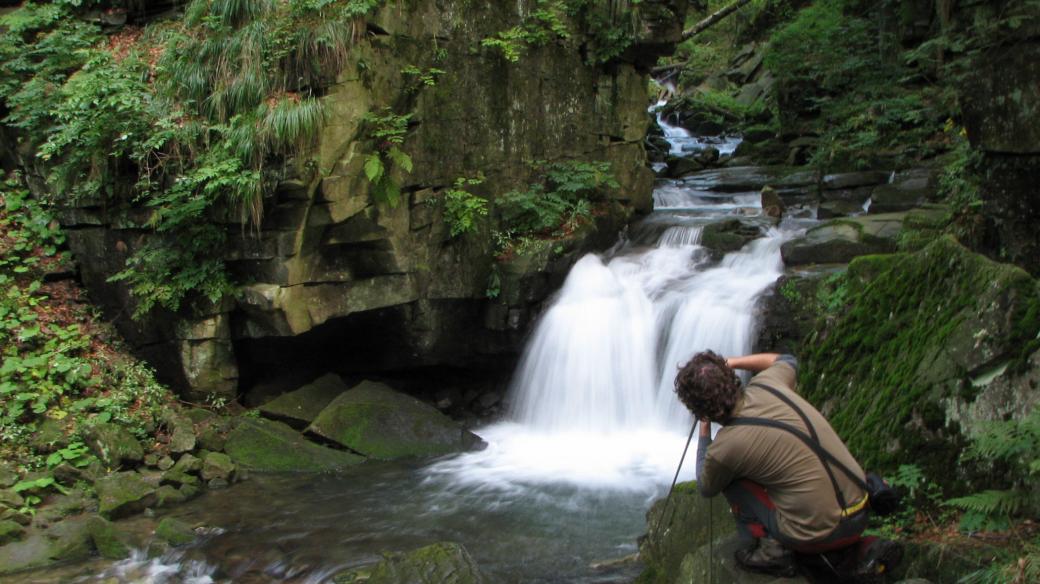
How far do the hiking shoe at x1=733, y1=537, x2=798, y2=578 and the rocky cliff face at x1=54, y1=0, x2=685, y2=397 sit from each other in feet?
20.9

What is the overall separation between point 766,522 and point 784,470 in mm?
335

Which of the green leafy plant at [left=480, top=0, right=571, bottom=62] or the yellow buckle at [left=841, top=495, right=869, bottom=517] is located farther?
the green leafy plant at [left=480, top=0, right=571, bottom=62]

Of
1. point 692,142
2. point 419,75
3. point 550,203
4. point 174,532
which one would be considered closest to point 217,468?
point 174,532

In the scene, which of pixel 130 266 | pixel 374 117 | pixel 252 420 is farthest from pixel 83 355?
pixel 374 117

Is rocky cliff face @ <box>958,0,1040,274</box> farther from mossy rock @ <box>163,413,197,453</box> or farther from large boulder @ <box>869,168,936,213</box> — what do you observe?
mossy rock @ <box>163,413,197,453</box>

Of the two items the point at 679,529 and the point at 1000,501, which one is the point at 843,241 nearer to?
the point at 679,529

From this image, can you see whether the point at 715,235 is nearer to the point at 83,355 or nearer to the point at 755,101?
the point at 83,355

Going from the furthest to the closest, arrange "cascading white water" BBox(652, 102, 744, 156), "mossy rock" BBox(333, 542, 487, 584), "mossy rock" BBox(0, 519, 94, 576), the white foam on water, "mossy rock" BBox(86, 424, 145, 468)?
"cascading white water" BBox(652, 102, 744, 156)
"mossy rock" BBox(86, 424, 145, 468)
"mossy rock" BBox(0, 519, 94, 576)
the white foam on water
"mossy rock" BBox(333, 542, 487, 584)

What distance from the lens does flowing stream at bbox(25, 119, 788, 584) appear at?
6613mm

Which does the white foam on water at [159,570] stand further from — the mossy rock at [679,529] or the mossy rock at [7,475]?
the mossy rock at [679,529]

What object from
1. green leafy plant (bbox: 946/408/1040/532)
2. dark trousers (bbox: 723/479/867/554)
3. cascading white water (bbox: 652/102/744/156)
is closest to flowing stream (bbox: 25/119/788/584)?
dark trousers (bbox: 723/479/867/554)

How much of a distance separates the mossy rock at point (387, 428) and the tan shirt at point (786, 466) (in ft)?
20.8

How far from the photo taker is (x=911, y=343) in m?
4.71

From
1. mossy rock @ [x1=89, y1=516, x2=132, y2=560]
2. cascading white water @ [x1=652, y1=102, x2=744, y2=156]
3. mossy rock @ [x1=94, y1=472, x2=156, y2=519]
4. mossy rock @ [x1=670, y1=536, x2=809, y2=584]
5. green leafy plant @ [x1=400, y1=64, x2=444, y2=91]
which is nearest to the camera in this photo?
mossy rock @ [x1=670, y1=536, x2=809, y2=584]
